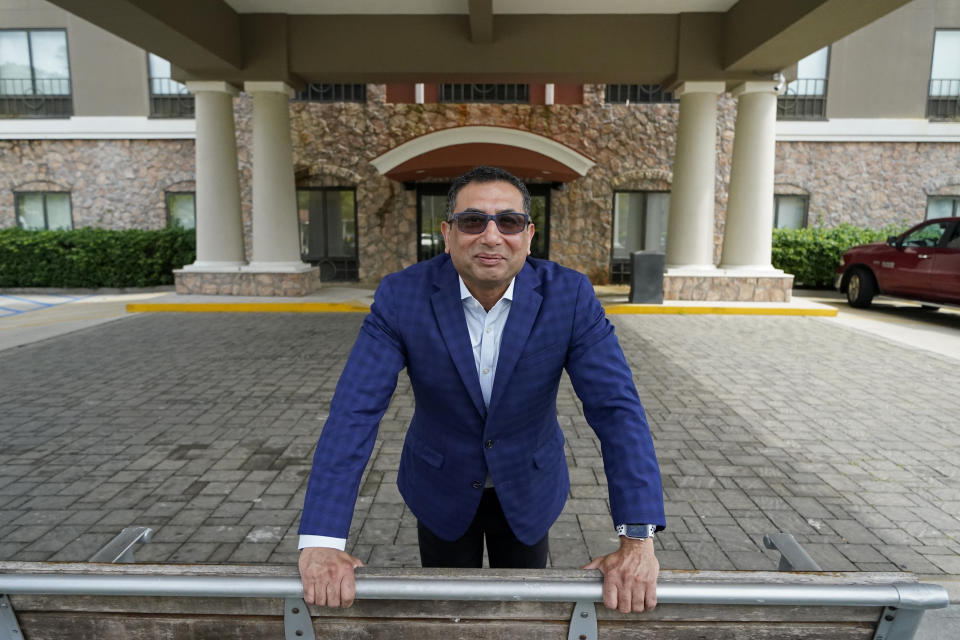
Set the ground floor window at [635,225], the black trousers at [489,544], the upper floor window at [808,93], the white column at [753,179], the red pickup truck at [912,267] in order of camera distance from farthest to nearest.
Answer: the upper floor window at [808,93], the ground floor window at [635,225], the white column at [753,179], the red pickup truck at [912,267], the black trousers at [489,544]

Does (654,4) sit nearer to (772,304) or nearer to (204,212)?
(772,304)

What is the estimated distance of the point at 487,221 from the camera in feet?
6.35

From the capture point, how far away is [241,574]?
1.56 metres

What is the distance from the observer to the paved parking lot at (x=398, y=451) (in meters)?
3.71

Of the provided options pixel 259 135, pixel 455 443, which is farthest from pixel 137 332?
pixel 455 443

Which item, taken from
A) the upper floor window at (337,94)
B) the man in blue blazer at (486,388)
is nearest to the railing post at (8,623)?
the man in blue blazer at (486,388)

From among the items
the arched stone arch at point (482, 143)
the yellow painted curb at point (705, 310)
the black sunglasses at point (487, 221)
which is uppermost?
the arched stone arch at point (482, 143)

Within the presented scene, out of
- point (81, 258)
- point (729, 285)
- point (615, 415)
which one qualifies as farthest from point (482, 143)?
point (615, 415)

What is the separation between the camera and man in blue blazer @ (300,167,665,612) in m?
1.84

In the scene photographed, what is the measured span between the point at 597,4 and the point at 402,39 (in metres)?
3.87

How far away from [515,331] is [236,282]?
13.2 metres

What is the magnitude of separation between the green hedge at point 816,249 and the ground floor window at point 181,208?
16.5m

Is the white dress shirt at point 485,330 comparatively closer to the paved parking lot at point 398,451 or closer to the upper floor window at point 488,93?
the paved parking lot at point 398,451

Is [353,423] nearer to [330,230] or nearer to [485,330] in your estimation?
[485,330]
